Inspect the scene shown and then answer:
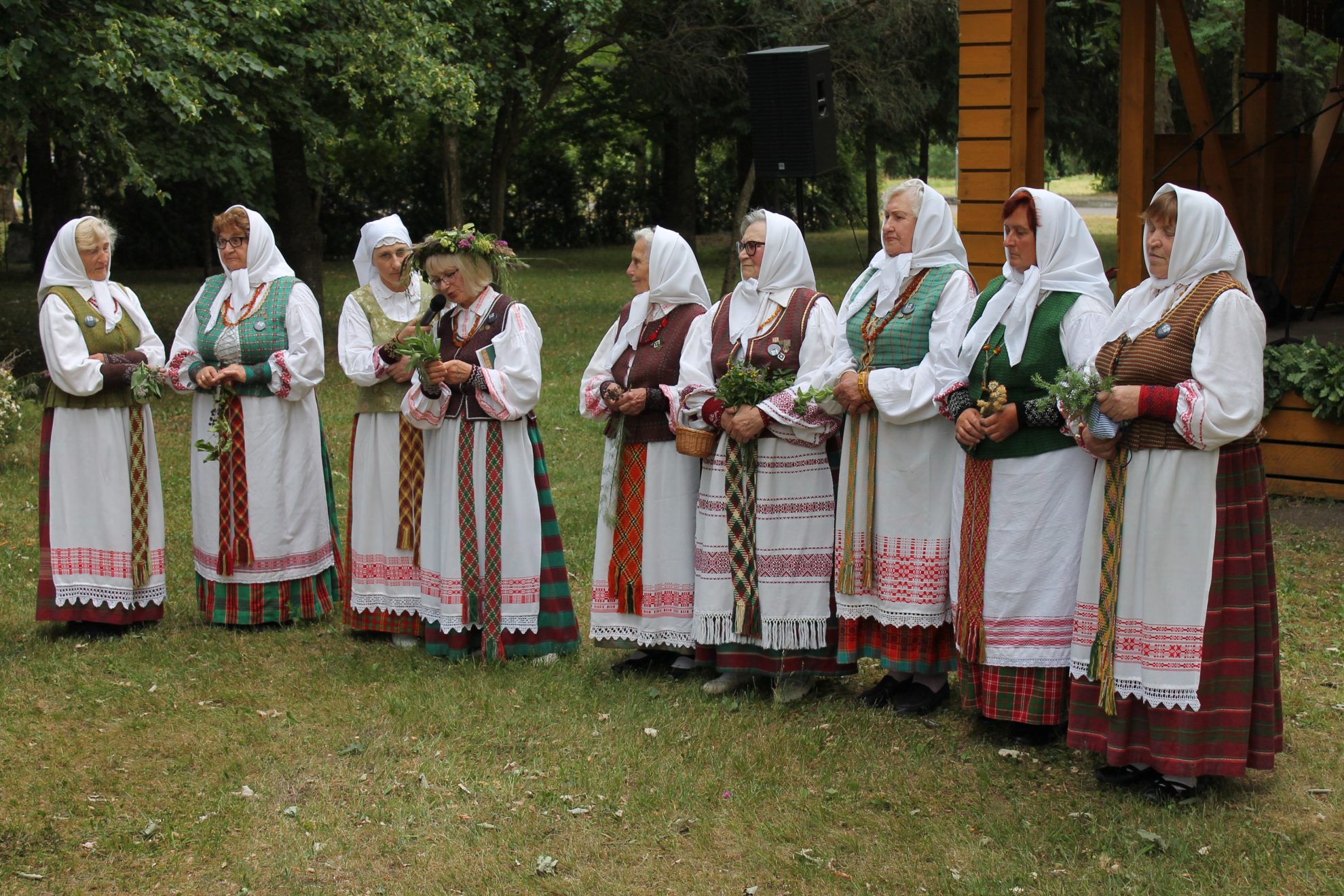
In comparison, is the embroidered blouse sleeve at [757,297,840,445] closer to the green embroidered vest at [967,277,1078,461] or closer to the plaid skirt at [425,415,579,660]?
the green embroidered vest at [967,277,1078,461]

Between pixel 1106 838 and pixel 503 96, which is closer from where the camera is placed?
pixel 1106 838

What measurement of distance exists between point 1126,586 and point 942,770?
0.94m

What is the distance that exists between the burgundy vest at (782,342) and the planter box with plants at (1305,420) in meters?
4.24

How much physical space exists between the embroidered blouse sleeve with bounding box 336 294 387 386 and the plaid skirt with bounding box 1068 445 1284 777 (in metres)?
3.70

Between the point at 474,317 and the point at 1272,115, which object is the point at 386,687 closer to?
the point at 474,317

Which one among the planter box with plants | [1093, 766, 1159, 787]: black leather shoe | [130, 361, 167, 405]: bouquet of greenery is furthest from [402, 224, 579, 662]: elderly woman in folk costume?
the planter box with plants

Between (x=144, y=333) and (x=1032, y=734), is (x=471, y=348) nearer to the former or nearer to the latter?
(x=144, y=333)

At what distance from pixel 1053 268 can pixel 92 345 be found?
455cm

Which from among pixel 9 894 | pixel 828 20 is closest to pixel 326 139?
pixel 828 20

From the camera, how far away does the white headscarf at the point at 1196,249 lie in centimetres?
421

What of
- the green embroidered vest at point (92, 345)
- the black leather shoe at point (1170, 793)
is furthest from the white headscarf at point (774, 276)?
the green embroidered vest at point (92, 345)

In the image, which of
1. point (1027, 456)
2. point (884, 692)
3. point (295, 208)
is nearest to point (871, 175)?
point (295, 208)

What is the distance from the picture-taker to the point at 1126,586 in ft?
14.3

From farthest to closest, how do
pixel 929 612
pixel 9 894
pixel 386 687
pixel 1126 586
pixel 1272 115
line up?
pixel 1272 115, pixel 386 687, pixel 929 612, pixel 1126 586, pixel 9 894
